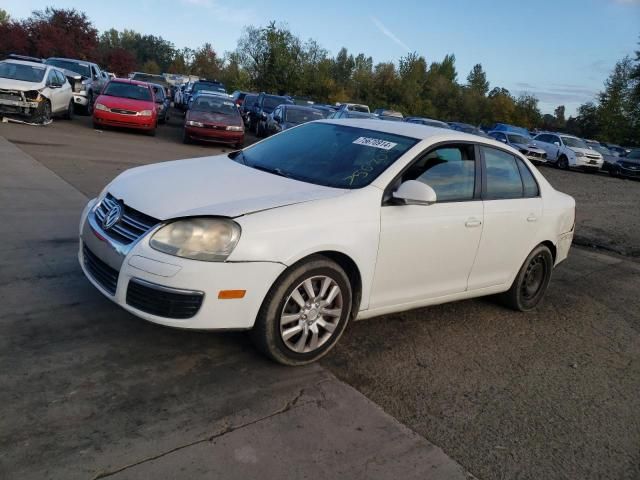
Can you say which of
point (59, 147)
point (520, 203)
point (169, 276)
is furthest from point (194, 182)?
point (59, 147)

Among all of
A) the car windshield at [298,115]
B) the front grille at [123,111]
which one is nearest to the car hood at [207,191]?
the front grille at [123,111]

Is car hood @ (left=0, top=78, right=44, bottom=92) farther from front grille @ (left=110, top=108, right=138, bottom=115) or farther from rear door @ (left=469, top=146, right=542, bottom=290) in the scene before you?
rear door @ (left=469, top=146, right=542, bottom=290)

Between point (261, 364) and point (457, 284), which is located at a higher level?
point (457, 284)

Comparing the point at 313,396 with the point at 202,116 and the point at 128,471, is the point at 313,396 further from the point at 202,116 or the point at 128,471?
the point at 202,116

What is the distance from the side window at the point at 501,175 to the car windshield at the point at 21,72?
1379 centimetres

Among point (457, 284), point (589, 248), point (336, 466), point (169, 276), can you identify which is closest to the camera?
point (336, 466)

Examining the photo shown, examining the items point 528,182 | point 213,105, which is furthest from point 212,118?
point 528,182

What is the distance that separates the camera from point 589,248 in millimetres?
9102

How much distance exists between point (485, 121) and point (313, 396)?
7471 cm

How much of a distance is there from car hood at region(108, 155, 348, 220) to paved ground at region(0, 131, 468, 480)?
932mm

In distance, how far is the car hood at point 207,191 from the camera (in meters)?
3.52

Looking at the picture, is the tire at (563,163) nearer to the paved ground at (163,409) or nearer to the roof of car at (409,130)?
the roof of car at (409,130)

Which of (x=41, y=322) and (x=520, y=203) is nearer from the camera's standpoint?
(x=41, y=322)

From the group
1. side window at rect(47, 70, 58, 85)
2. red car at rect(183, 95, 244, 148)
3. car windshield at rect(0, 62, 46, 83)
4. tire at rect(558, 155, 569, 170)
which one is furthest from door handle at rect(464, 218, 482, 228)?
tire at rect(558, 155, 569, 170)
